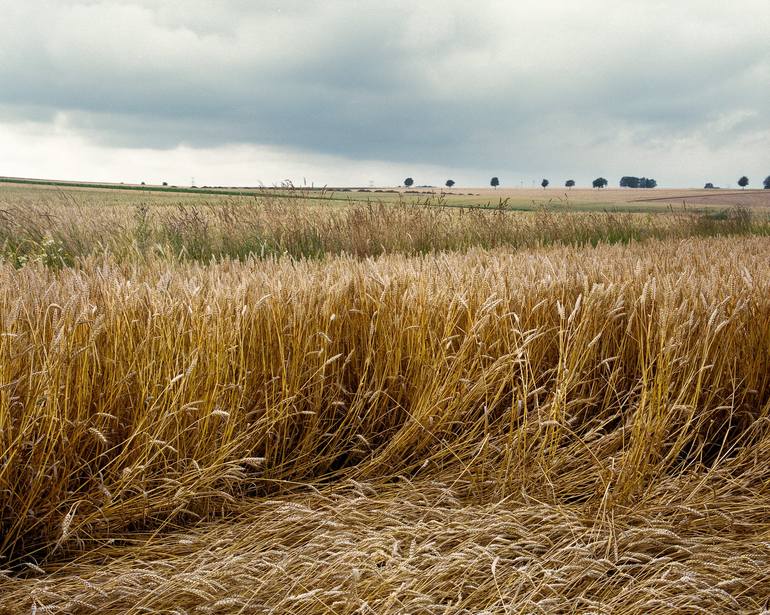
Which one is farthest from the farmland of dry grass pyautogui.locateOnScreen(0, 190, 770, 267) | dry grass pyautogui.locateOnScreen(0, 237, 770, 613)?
dry grass pyautogui.locateOnScreen(0, 190, 770, 267)

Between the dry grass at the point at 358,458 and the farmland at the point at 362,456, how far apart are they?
0.01 meters

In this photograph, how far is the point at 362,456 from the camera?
2.47 m

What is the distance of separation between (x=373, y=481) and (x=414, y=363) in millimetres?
497

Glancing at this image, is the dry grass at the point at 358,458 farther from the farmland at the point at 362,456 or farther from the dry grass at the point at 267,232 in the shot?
the dry grass at the point at 267,232

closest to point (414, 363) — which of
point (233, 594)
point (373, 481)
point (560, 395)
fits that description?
point (373, 481)

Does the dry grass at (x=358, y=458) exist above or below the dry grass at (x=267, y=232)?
below

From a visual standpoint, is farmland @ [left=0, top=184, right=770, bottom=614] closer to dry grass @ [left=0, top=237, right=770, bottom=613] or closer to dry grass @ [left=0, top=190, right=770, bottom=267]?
dry grass @ [left=0, top=237, right=770, bottom=613]

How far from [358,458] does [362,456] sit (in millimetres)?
35

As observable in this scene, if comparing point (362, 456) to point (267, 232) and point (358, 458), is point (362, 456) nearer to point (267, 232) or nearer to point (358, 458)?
point (358, 458)

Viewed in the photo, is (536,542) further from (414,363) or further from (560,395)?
(414,363)

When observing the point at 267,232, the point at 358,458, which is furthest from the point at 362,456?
the point at 267,232

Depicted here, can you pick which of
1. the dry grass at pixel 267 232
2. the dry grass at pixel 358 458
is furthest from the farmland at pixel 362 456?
the dry grass at pixel 267 232

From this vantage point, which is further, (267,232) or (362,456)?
(267,232)

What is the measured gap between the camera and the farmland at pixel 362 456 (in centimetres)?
155
